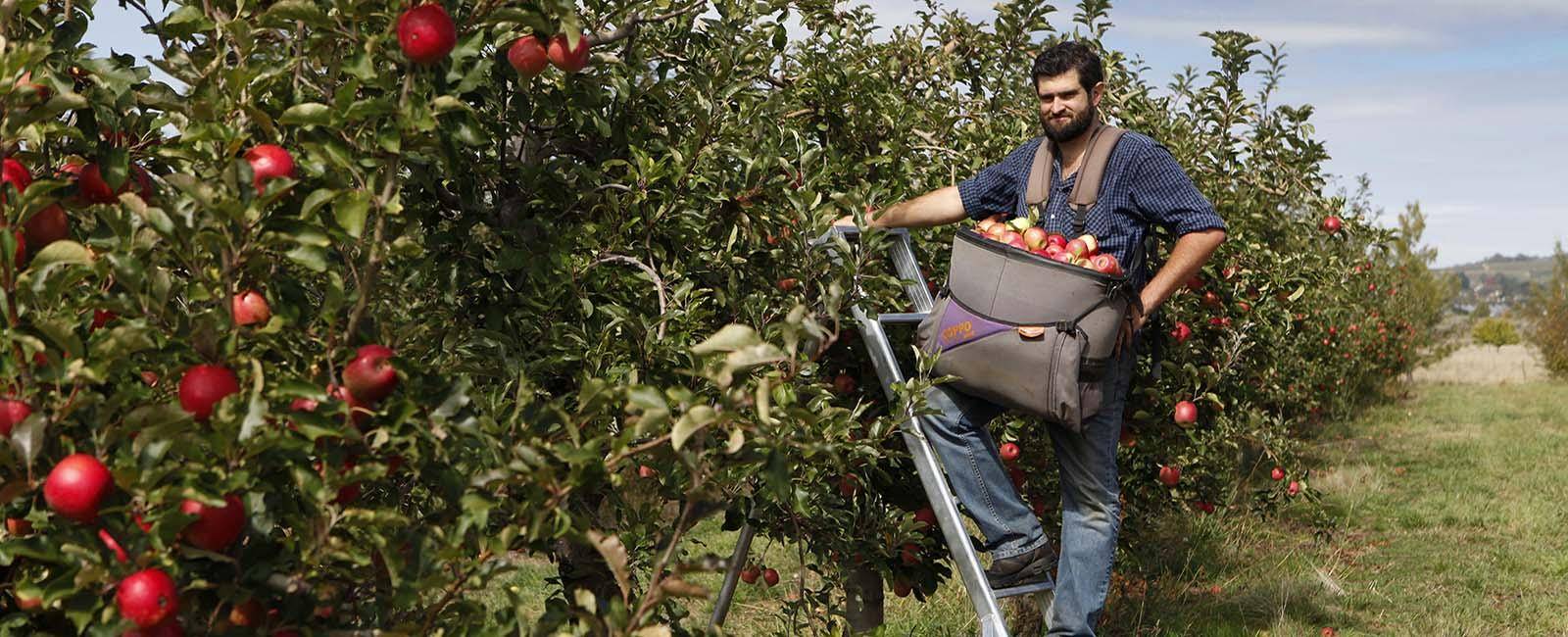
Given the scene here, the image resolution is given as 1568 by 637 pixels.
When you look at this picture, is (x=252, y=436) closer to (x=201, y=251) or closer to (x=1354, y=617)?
(x=201, y=251)

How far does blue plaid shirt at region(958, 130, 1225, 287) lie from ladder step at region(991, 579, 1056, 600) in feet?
2.66

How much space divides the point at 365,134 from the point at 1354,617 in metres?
5.80

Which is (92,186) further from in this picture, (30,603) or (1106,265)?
(1106,265)

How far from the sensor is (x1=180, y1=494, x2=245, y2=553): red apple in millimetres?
1453

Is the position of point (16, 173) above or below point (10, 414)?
above

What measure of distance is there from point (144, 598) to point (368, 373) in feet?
1.11

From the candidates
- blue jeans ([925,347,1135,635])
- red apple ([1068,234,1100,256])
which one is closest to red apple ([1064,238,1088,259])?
red apple ([1068,234,1100,256])

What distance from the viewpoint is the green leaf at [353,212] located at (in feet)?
5.04

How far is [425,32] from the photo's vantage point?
1633 millimetres

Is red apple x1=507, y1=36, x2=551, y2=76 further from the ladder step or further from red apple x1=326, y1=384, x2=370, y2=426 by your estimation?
the ladder step

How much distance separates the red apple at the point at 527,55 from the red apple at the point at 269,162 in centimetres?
47

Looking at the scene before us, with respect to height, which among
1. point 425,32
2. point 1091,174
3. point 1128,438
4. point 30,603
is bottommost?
point 1128,438

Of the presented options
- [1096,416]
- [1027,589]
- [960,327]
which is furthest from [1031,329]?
[1027,589]

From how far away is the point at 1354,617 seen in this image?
6191 mm
